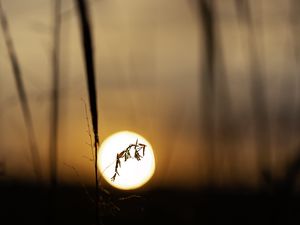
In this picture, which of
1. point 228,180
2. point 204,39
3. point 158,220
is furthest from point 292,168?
point 158,220

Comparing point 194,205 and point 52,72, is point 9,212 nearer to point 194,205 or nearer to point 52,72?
point 194,205

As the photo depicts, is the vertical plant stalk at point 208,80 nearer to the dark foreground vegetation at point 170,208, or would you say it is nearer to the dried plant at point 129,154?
the dark foreground vegetation at point 170,208

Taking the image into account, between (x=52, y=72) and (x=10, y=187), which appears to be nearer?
(x=52, y=72)

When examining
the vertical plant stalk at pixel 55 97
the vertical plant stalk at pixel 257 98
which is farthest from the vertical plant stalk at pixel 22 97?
the vertical plant stalk at pixel 257 98

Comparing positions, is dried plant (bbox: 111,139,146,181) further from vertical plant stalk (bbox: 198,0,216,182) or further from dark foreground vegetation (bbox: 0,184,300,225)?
vertical plant stalk (bbox: 198,0,216,182)

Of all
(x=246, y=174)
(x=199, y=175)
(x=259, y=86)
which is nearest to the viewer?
(x=259, y=86)

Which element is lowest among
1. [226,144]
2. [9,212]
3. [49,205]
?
[49,205]

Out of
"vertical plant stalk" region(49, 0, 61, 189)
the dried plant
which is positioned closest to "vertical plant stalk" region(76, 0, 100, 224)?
the dried plant

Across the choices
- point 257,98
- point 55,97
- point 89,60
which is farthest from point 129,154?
point 257,98
